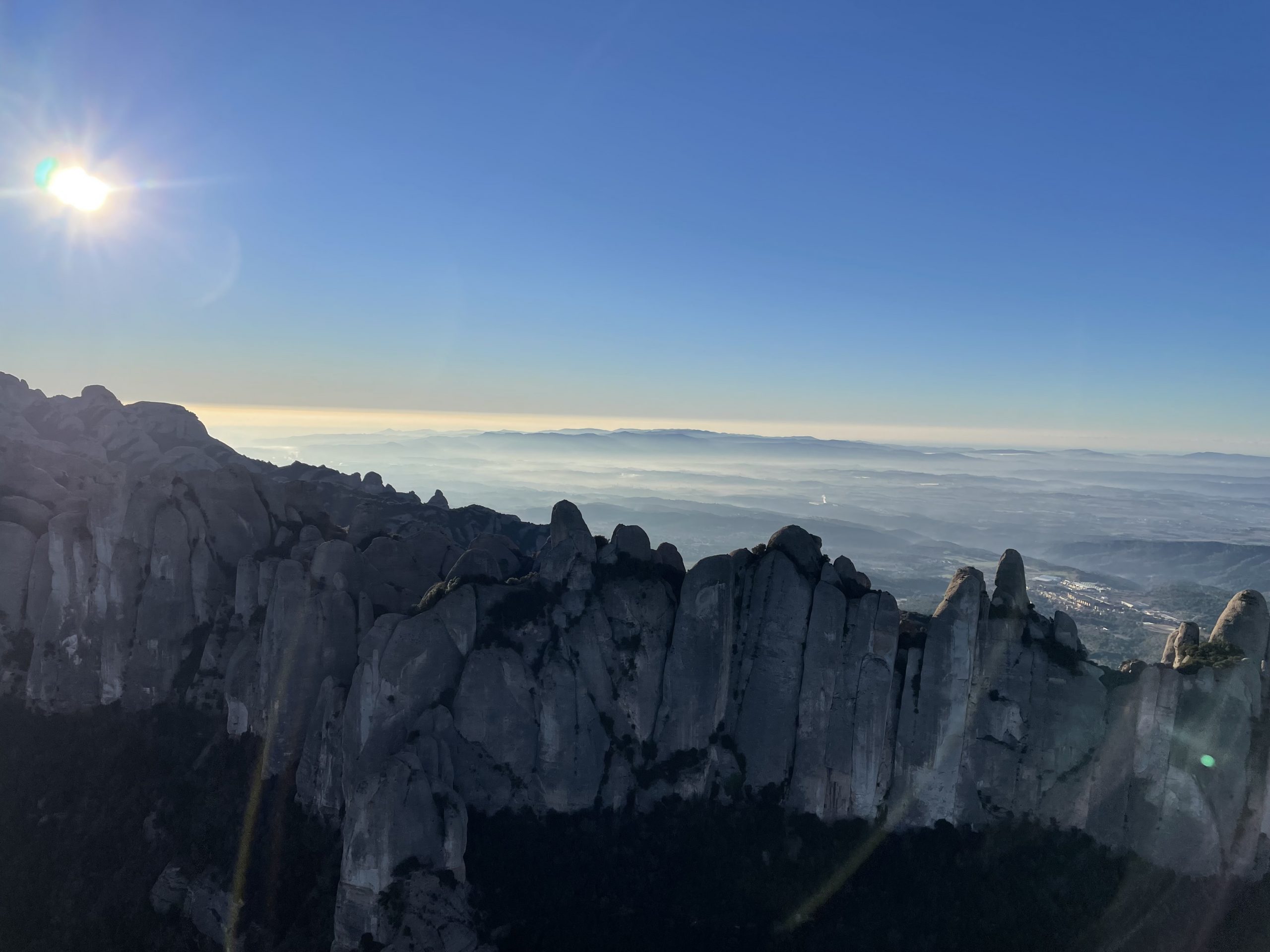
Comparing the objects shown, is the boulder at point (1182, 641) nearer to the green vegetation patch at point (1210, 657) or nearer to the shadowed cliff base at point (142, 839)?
the green vegetation patch at point (1210, 657)

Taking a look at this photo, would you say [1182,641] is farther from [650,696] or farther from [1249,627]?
[650,696]

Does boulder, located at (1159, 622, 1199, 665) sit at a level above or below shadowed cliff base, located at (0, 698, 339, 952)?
above

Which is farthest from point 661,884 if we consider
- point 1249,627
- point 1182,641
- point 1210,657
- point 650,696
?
point 1249,627

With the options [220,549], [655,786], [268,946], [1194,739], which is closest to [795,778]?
[655,786]

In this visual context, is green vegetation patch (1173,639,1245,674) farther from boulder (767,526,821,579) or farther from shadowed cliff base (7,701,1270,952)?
boulder (767,526,821,579)

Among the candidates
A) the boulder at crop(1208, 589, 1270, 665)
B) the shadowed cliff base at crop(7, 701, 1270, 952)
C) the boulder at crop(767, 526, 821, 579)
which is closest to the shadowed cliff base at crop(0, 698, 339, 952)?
the shadowed cliff base at crop(7, 701, 1270, 952)

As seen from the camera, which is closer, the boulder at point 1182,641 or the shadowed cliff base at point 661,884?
the shadowed cliff base at point 661,884

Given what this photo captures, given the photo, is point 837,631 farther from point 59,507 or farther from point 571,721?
point 59,507

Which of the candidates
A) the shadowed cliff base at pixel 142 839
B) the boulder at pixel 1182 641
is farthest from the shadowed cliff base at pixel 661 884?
the boulder at pixel 1182 641
